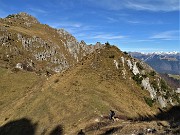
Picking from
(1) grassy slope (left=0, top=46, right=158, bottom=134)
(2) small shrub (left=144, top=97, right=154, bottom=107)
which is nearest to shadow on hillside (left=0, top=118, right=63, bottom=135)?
(1) grassy slope (left=0, top=46, right=158, bottom=134)

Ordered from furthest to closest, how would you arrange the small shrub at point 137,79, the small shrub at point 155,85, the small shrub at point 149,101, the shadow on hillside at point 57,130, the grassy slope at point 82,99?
1. the small shrub at point 155,85
2. the small shrub at point 137,79
3. the small shrub at point 149,101
4. the grassy slope at point 82,99
5. the shadow on hillside at point 57,130

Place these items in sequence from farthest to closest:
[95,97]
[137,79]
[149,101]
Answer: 1. [137,79]
2. [149,101]
3. [95,97]

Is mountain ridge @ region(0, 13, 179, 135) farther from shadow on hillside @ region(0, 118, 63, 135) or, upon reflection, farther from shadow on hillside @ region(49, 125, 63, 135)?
shadow on hillside @ region(0, 118, 63, 135)

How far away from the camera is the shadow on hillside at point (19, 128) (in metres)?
45.7

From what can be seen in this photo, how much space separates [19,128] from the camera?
156 ft

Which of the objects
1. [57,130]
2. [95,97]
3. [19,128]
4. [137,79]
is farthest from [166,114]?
[19,128]

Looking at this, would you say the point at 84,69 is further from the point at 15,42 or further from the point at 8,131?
the point at 15,42

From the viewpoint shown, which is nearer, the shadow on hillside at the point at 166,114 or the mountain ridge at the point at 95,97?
the mountain ridge at the point at 95,97

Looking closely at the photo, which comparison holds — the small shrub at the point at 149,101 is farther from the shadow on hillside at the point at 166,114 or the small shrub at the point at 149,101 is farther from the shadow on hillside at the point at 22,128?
the shadow on hillside at the point at 22,128

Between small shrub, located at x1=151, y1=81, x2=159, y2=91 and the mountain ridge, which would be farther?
small shrub, located at x1=151, y1=81, x2=159, y2=91

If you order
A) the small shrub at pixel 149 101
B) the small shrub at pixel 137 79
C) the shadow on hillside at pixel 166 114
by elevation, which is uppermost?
the small shrub at pixel 137 79

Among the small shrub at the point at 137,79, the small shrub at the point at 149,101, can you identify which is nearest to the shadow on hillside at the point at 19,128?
the small shrub at the point at 149,101

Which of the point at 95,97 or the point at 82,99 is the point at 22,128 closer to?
the point at 82,99

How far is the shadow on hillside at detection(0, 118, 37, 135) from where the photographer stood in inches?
1800
